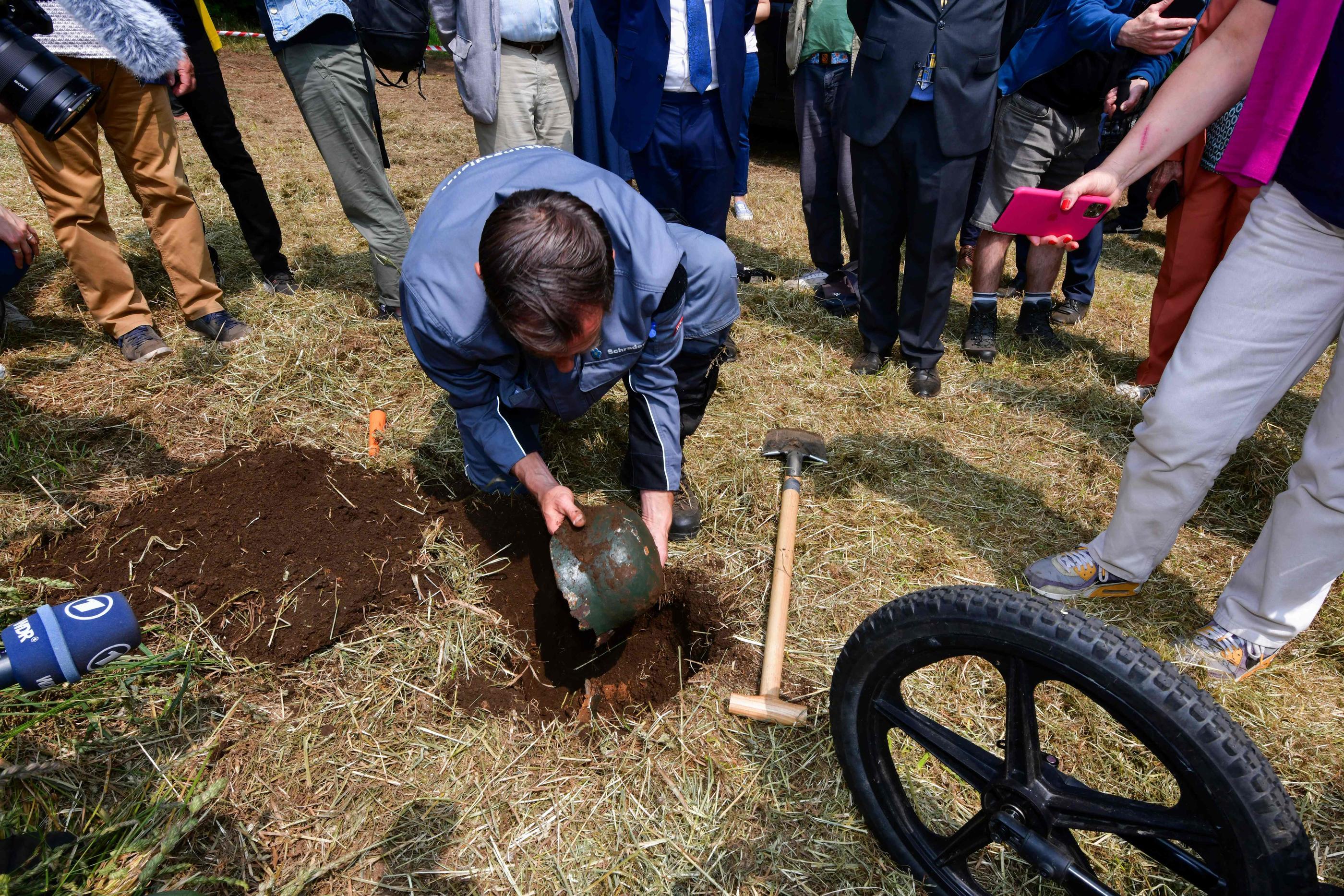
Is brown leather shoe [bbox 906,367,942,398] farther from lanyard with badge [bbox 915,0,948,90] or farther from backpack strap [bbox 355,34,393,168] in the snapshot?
backpack strap [bbox 355,34,393,168]

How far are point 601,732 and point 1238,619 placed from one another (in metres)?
2.01

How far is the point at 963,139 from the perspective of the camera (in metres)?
3.30

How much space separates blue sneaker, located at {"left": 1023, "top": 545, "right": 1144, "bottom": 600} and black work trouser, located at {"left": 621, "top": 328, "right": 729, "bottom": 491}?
1412mm

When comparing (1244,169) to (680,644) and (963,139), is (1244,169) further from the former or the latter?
(680,644)

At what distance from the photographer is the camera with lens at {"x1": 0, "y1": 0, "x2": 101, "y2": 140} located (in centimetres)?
215

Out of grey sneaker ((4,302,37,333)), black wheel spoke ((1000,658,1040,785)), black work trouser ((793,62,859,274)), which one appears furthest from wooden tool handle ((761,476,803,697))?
grey sneaker ((4,302,37,333))

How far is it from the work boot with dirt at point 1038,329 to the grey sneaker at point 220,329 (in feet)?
14.9

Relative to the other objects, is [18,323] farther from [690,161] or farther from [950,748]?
[950,748]

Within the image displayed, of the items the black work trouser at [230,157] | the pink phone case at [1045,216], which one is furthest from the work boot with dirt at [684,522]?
the black work trouser at [230,157]

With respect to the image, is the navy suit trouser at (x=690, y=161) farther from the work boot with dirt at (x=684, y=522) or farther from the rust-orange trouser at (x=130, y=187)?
the rust-orange trouser at (x=130, y=187)

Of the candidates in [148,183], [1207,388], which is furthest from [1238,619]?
[148,183]

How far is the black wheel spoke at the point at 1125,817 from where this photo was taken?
1.24 metres

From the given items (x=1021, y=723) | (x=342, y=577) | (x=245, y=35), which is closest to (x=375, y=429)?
(x=342, y=577)

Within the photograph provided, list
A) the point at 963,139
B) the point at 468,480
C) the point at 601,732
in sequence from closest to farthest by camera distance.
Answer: the point at 601,732, the point at 468,480, the point at 963,139
